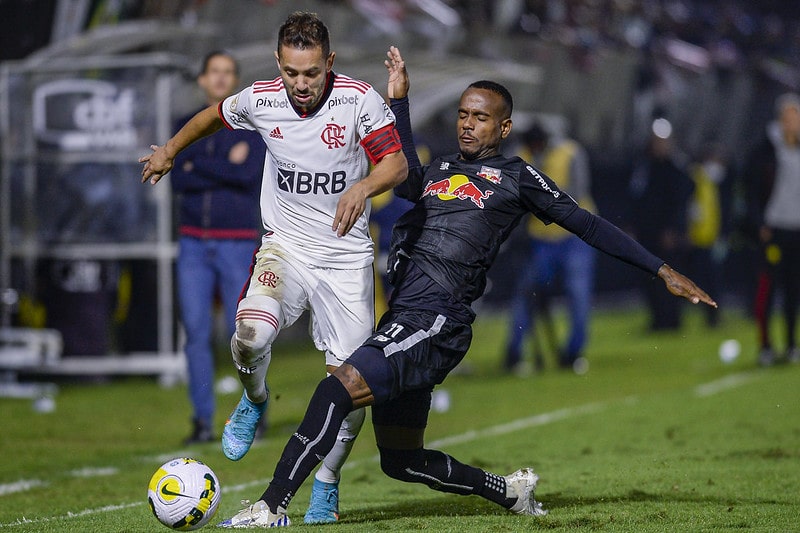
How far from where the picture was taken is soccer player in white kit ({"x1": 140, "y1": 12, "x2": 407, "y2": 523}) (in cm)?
614

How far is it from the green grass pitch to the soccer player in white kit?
0.50 metres

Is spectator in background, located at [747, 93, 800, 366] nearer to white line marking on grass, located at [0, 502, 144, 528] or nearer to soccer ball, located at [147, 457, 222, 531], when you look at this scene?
white line marking on grass, located at [0, 502, 144, 528]

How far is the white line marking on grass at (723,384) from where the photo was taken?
492 inches

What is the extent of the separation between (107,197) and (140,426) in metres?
3.40

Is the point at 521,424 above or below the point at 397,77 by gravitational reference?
below

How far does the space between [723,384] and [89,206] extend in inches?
252

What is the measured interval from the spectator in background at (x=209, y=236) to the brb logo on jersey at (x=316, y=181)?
3165 millimetres

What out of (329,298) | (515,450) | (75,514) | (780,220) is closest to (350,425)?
(329,298)

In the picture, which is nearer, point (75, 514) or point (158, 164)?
point (158, 164)

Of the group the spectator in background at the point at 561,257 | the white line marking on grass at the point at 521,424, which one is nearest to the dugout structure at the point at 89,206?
the spectator in background at the point at 561,257

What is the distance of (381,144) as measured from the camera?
20.4 ft

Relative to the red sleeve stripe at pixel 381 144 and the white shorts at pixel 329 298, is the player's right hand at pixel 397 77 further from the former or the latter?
the white shorts at pixel 329 298

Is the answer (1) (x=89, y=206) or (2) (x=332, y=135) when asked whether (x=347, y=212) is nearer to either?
(2) (x=332, y=135)

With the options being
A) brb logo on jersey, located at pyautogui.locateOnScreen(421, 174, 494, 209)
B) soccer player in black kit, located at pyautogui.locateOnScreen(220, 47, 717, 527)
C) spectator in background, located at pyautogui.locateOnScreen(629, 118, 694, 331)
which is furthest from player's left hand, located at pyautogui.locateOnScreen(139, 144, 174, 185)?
spectator in background, located at pyautogui.locateOnScreen(629, 118, 694, 331)
